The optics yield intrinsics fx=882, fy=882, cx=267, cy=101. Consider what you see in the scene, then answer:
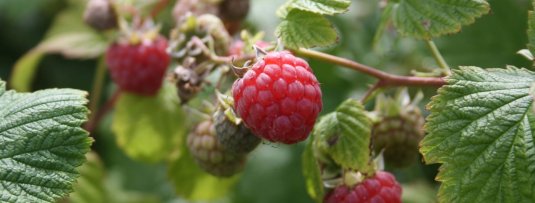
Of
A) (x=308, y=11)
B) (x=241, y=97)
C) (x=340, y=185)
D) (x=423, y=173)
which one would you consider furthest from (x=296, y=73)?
(x=423, y=173)

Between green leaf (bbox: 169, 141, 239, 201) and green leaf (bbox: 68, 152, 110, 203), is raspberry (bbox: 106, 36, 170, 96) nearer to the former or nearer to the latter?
green leaf (bbox: 169, 141, 239, 201)

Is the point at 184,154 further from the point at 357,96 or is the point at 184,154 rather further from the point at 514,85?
the point at 514,85

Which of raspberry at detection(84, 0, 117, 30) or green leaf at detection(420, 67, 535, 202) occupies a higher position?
raspberry at detection(84, 0, 117, 30)

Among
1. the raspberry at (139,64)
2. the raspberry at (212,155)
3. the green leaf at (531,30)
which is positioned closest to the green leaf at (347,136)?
the raspberry at (212,155)

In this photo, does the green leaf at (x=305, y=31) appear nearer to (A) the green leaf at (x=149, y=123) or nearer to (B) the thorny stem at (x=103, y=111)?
(A) the green leaf at (x=149, y=123)

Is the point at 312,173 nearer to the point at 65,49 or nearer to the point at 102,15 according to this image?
Result: the point at 102,15

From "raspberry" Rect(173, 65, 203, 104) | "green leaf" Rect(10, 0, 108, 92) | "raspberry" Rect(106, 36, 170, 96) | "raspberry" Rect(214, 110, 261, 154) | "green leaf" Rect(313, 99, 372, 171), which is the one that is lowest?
"green leaf" Rect(313, 99, 372, 171)

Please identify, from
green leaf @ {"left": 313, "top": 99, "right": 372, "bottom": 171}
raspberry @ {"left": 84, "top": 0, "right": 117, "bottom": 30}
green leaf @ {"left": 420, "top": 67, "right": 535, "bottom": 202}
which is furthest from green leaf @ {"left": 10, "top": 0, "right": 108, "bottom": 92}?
green leaf @ {"left": 420, "top": 67, "right": 535, "bottom": 202}
